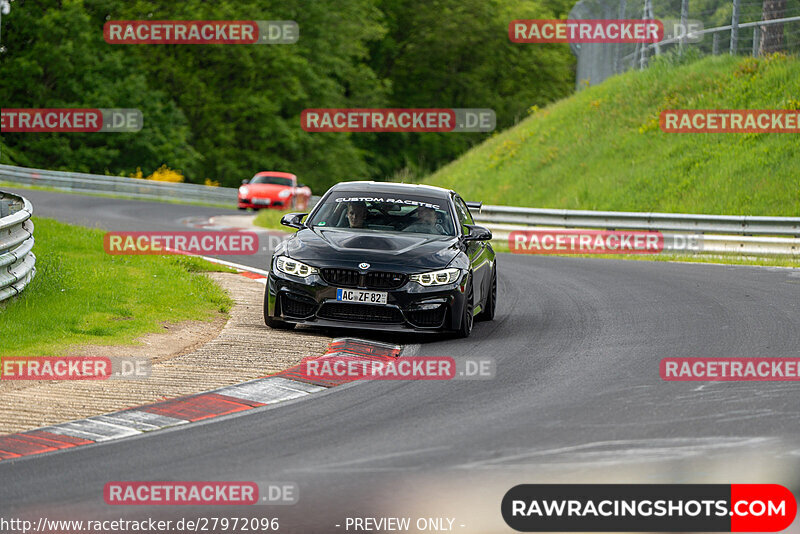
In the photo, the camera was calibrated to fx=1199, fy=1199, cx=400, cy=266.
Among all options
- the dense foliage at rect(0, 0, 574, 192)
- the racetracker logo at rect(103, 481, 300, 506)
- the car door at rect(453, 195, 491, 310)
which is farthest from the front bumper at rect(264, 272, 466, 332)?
the dense foliage at rect(0, 0, 574, 192)

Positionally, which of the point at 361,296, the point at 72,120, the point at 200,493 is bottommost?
the point at 200,493

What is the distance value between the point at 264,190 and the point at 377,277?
29197mm

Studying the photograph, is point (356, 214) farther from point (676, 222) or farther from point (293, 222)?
point (676, 222)

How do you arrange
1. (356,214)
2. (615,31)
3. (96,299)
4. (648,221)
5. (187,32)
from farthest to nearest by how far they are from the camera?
(187,32) < (615,31) < (648,221) < (356,214) < (96,299)

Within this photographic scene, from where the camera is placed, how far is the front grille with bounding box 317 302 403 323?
11.5 metres

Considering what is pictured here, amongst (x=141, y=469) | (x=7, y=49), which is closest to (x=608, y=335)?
(x=141, y=469)

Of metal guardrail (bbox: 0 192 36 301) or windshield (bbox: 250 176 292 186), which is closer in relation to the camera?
metal guardrail (bbox: 0 192 36 301)

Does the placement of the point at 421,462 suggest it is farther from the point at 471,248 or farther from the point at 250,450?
the point at 471,248

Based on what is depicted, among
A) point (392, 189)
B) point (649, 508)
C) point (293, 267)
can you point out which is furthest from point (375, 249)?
point (649, 508)

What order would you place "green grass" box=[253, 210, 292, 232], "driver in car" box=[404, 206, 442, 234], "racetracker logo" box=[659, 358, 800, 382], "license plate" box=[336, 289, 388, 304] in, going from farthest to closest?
"green grass" box=[253, 210, 292, 232]
"driver in car" box=[404, 206, 442, 234]
"license plate" box=[336, 289, 388, 304]
"racetracker logo" box=[659, 358, 800, 382]

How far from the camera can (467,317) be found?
11898 mm

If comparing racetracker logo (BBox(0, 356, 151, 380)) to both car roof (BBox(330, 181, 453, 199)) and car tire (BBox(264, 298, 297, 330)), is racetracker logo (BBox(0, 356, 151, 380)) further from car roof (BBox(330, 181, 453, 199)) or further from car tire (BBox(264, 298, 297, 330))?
car roof (BBox(330, 181, 453, 199))

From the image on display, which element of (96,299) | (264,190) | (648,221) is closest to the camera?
(96,299)

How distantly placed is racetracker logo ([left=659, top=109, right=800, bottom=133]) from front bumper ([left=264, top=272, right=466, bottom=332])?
2116 centimetres
